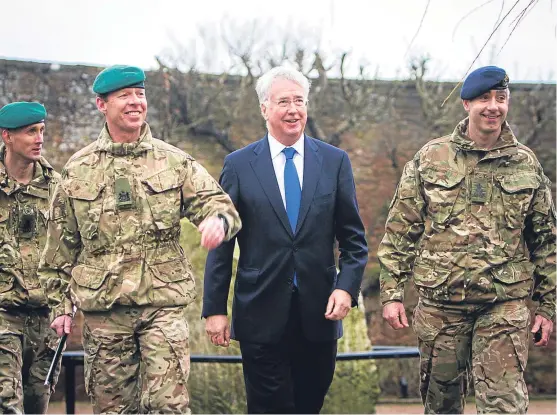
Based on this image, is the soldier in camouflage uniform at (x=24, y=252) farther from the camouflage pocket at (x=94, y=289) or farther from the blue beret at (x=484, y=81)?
the blue beret at (x=484, y=81)

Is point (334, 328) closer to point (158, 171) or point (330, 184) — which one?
point (330, 184)

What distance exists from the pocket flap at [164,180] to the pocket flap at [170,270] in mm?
372

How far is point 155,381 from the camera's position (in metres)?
5.45

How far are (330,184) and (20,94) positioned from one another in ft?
25.9

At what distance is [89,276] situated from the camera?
5.61m

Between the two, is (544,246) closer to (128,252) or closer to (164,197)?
(164,197)

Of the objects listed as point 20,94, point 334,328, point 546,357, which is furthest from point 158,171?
→ point 546,357

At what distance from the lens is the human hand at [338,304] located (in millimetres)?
5875

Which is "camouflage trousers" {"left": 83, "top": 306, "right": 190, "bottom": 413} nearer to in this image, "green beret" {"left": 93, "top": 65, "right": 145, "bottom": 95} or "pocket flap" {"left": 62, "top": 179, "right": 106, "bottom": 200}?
"pocket flap" {"left": 62, "top": 179, "right": 106, "bottom": 200}

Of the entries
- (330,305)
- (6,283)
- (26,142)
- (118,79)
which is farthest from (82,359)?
(118,79)

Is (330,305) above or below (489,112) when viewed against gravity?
below

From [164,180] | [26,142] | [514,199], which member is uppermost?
[26,142]

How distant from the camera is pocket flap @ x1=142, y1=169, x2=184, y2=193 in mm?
5664

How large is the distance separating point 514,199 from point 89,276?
7.53 ft
